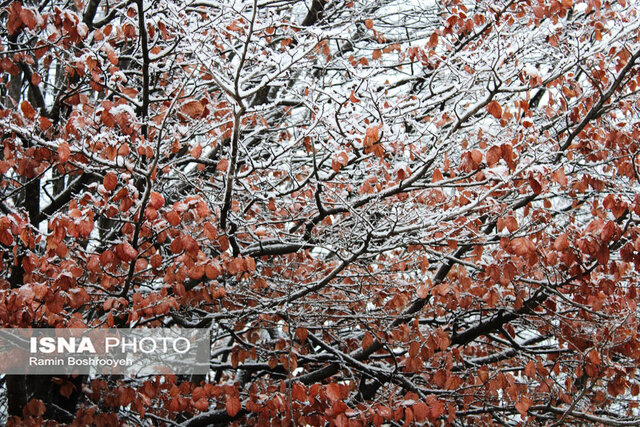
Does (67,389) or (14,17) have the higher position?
(14,17)

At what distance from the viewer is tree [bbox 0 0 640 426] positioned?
13.5 ft

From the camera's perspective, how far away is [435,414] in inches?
171

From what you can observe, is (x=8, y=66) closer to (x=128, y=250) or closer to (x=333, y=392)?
(x=128, y=250)

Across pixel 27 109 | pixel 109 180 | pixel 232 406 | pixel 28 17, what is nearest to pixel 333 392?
pixel 232 406

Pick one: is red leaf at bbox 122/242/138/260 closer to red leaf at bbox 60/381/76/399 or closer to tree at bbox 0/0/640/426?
tree at bbox 0/0/640/426

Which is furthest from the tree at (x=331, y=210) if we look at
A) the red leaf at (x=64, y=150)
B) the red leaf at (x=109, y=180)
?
the red leaf at (x=109, y=180)

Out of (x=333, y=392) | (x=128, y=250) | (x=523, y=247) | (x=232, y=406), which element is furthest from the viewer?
(x=232, y=406)

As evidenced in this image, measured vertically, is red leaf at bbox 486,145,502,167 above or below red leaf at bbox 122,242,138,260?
above

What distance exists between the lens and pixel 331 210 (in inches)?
181

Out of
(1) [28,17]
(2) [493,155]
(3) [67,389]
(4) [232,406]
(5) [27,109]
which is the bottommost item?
(4) [232,406]

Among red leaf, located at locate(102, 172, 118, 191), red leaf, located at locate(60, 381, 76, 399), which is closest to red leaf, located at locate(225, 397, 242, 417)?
red leaf, located at locate(60, 381, 76, 399)

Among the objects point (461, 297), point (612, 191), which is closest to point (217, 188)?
point (461, 297)

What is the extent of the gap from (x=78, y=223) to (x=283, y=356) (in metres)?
2.71

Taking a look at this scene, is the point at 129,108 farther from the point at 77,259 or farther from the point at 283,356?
the point at 283,356
